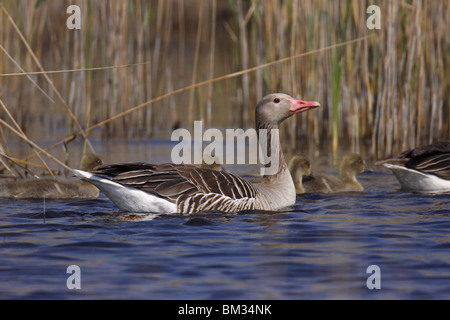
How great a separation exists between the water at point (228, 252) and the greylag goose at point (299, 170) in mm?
1334

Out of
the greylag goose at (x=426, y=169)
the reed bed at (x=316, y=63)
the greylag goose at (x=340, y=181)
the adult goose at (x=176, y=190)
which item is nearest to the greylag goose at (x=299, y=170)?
the greylag goose at (x=340, y=181)

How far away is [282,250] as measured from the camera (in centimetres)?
670

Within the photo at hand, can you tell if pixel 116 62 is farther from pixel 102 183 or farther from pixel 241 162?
pixel 102 183

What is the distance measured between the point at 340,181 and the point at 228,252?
4.25 m

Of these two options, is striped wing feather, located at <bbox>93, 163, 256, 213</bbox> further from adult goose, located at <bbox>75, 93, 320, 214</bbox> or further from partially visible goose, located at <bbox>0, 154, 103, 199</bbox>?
partially visible goose, located at <bbox>0, 154, 103, 199</bbox>

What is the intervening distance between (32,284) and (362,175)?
747 cm

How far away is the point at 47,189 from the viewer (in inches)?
366

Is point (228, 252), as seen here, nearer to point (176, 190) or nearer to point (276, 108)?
point (176, 190)

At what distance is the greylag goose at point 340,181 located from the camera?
1039 cm

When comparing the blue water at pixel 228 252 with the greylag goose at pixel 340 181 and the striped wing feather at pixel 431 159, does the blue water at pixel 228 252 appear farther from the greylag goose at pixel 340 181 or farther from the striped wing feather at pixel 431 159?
the greylag goose at pixel 340 181

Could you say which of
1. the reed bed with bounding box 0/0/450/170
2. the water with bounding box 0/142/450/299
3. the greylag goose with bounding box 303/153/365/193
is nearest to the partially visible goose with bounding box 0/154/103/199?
the water with bounding box 0/142/450/299
